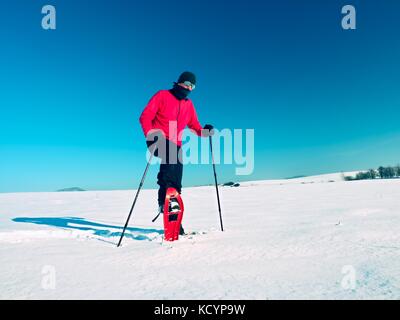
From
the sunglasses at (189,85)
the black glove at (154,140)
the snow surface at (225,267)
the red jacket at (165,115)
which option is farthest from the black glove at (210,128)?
the snow surface at (225,267)

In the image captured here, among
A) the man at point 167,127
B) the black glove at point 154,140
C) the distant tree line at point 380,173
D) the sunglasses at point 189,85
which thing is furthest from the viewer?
the distant tree line at point 380,173

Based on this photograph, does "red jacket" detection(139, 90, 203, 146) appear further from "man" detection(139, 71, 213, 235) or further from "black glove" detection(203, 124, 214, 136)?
"black glove" detection(203, 124, 214, 136)

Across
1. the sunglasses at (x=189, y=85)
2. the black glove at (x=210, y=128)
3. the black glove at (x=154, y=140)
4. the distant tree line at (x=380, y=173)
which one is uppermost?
the sunglasses at (x=189, y=85)

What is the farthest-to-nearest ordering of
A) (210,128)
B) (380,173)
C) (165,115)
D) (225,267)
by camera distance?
1. (380,173)
2. (210,128)
3. (165,115)
4. (225,267)

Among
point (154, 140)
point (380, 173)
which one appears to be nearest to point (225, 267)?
point (154, 140)

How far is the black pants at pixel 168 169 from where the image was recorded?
161 inches

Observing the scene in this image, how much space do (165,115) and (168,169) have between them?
80 centimetres

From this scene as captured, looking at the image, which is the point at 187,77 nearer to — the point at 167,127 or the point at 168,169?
the point at 167,127

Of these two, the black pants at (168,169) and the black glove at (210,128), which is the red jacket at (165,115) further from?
the black glove at (210,128)

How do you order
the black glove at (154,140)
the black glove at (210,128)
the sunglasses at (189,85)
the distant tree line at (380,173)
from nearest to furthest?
the black glove at (154,140) → the sunglasses at (189,85) → the black glove at (210,128) → the distant tree line at (380,173)

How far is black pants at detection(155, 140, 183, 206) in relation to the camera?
410 cm

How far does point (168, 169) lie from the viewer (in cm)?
411
